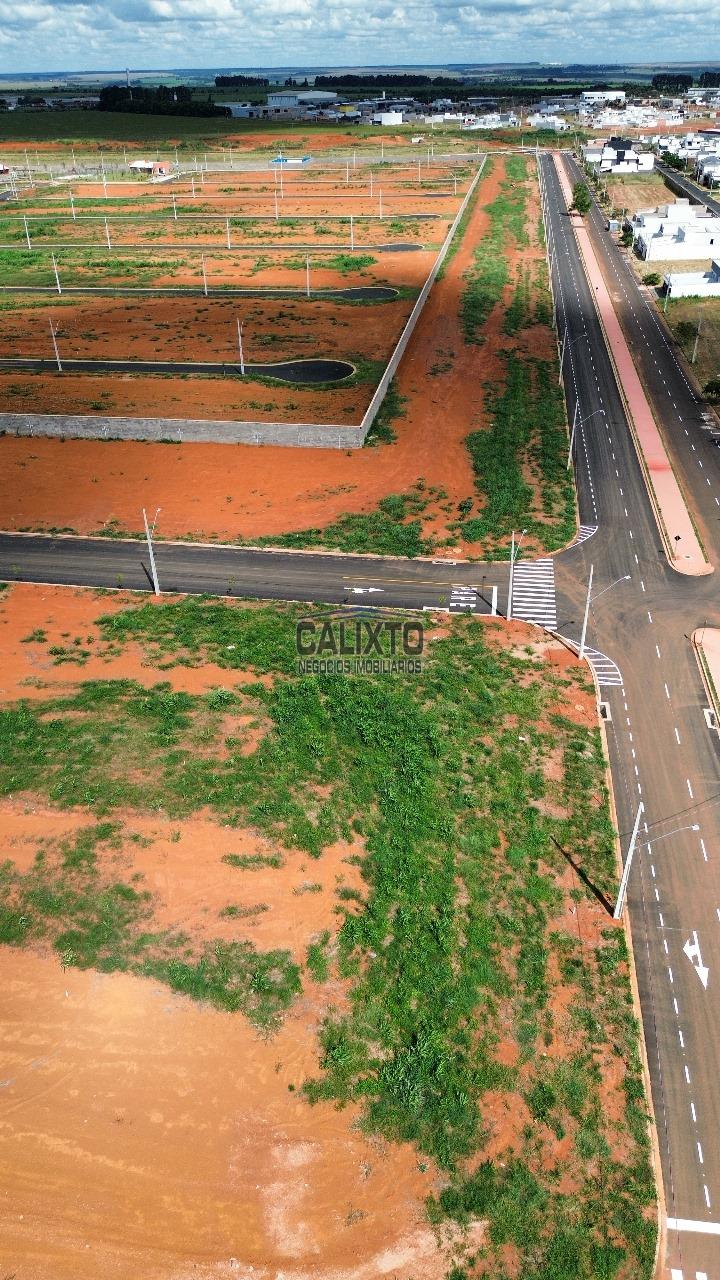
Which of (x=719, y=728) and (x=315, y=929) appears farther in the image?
(x=719, y=728)

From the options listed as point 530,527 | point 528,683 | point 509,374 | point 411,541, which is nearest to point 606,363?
point 509,374

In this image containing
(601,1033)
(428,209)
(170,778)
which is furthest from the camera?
(428,209)

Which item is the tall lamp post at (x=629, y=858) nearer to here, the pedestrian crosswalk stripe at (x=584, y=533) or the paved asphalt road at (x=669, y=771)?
the paved asphalt road at (x=669, y=771)

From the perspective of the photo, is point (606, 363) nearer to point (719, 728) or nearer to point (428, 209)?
point (719, 728)

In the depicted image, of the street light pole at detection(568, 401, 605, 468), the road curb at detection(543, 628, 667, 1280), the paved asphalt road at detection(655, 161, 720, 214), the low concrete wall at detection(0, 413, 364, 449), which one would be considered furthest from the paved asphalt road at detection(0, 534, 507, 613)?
the paved asphalt road at detection(655, 161, 720, 214)

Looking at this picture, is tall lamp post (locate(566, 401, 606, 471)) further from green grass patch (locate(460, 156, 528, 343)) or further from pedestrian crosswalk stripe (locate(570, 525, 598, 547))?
green grass patch (locate(460, 156, 528, 343))

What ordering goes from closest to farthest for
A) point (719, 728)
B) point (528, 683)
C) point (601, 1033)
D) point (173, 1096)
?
point (173, 1096) < point (601, 1033) < point (719, 728) < point (528, 683)
